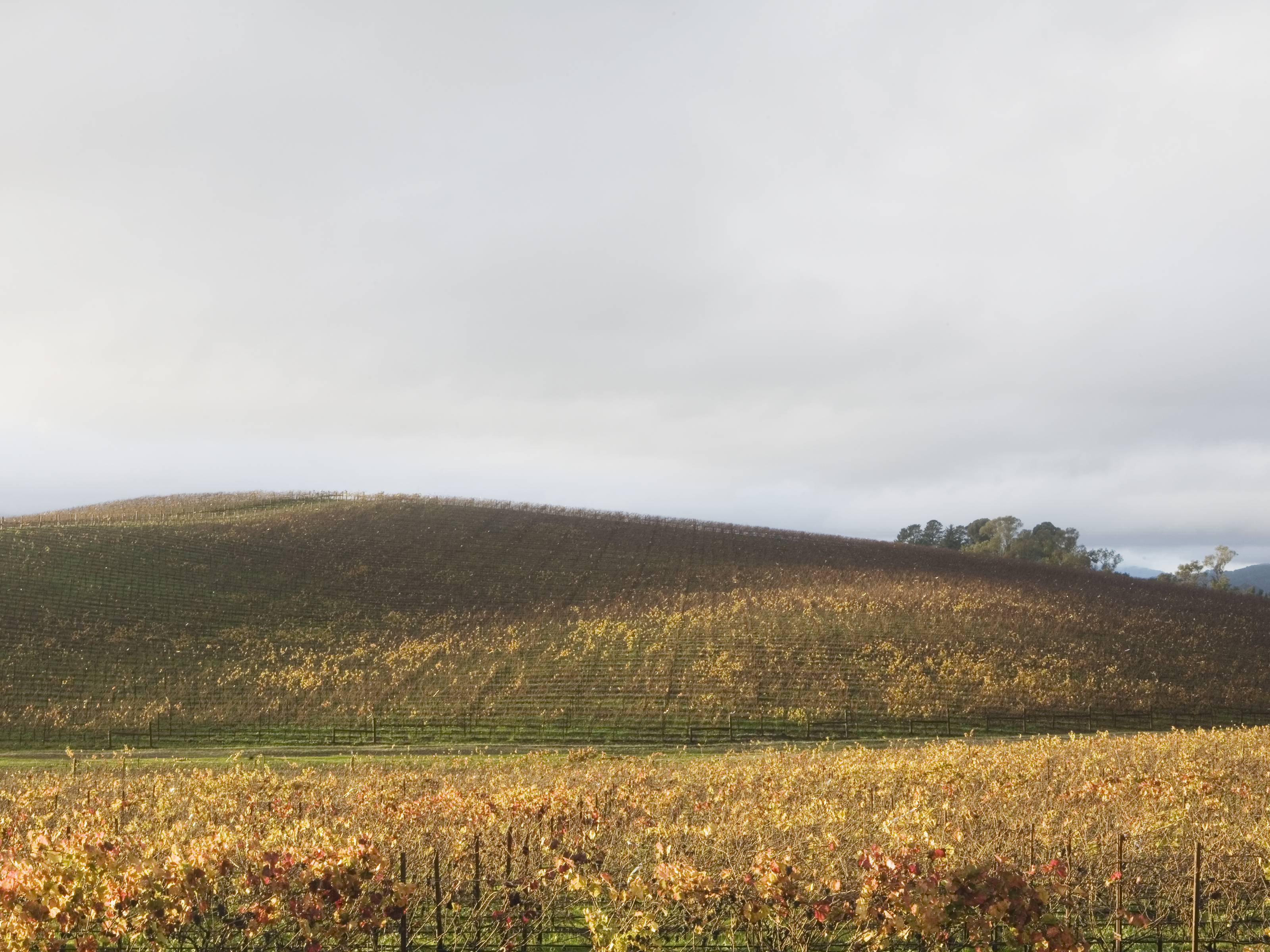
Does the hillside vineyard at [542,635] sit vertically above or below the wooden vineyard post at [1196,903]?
below

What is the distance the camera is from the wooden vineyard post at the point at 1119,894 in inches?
305

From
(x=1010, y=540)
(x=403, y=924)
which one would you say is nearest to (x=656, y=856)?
(x=403, y=924)

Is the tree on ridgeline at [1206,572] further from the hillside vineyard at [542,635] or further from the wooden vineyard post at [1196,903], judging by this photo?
the wooden vineyard post at [1196,903]

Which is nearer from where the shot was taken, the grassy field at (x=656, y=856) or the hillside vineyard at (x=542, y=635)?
the grassy field at (x=656, y=856)

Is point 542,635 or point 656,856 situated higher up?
point 656,856

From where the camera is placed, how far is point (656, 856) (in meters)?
9.57

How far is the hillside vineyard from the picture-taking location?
35.7 m

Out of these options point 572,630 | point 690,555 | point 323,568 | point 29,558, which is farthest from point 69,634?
point 690,555

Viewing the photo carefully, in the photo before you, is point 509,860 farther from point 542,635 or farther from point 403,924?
point 542,635

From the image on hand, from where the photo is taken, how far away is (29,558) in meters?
51.0

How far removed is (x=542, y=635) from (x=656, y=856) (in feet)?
124

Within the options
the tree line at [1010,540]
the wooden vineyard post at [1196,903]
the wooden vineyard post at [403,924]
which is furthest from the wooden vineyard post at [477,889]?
the tree line at [1010,540]

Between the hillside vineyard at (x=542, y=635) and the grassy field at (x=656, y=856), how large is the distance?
66.0 feet

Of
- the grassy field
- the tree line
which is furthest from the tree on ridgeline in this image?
the grassy field
